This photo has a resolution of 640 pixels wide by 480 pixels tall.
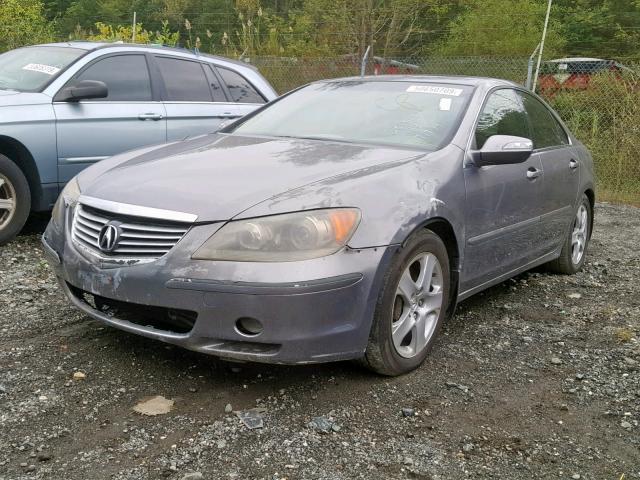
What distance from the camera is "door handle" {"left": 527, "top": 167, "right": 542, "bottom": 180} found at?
4.38m

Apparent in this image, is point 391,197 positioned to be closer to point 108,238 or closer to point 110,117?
point 108,238

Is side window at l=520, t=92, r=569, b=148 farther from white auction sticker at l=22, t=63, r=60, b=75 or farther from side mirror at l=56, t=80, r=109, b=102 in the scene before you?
white auction sticker at l=22, t=63, r=60, b=75

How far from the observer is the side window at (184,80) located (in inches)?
253

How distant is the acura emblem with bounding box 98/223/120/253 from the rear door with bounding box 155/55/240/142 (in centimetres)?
332

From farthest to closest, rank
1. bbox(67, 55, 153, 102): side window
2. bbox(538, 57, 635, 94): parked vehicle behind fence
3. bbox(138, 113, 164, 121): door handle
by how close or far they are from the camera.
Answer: bbox(538, 57, 635, 94): parked vehicle behind fence, bbox(138, 113, 164, 121): door handle, bbox(67, 55, 153, 102): side window

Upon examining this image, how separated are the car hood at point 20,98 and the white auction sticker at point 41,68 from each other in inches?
14.0

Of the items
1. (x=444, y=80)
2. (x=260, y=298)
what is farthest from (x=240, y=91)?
(x=260, y=298)

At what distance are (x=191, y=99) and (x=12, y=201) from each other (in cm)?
197

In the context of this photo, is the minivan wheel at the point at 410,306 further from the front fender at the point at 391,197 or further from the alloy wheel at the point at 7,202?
the alloy wheel at the point at 7,202

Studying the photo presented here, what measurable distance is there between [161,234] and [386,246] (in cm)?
96

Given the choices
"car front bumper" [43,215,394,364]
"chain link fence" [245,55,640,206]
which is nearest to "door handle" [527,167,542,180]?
"car front bumper" [43,215,394,364]

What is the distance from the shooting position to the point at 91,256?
10.1ft

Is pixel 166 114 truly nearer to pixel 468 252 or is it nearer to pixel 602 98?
pixel 468 252

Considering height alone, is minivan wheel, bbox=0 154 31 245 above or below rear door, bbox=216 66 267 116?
below
